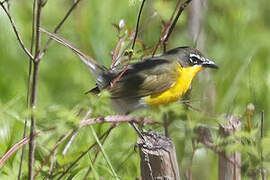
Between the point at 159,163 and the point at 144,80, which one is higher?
the point at 144,80

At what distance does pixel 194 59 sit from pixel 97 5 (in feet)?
6.75

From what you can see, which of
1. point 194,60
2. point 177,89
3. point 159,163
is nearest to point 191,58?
point 194,60

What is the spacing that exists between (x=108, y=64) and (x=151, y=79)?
1.37m

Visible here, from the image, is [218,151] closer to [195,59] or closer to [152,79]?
[152,79]

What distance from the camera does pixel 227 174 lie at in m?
3.18

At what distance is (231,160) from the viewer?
3.11 meters

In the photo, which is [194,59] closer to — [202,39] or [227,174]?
[227,174]

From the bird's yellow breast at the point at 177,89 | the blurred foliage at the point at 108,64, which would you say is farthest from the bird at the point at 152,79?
the blurred foliage at the point at 108,64

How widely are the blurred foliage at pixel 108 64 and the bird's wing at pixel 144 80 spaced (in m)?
0.23

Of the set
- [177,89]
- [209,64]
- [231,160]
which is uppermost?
[209,64]

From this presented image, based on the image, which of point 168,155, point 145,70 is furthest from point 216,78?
point 168,155

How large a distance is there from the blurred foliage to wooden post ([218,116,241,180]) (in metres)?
0.08

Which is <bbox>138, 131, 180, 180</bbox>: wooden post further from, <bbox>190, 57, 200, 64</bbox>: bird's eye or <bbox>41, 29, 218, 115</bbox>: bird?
<bbox>190, 57, 200, 64</bbox>: bird's eye

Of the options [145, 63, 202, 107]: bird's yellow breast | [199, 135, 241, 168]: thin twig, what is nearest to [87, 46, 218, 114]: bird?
[145, 63, 202, 107]: bird's yellow breast
